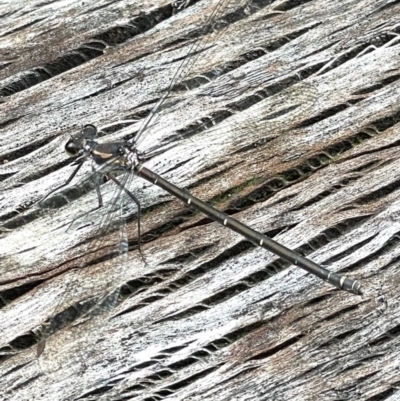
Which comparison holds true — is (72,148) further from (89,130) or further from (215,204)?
(215,204)

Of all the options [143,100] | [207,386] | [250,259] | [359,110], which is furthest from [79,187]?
[359,110]

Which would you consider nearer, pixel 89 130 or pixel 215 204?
pixel 215 204

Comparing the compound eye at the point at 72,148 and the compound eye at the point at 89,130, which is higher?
the compound eye at the point at 89,130

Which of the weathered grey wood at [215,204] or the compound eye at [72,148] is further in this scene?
the compound eye at [72,148]

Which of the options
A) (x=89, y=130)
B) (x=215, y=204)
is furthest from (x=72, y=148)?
(x=215, y=204)

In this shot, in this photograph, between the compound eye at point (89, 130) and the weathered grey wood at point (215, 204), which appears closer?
the weathered grey wood at point (215, 204)
